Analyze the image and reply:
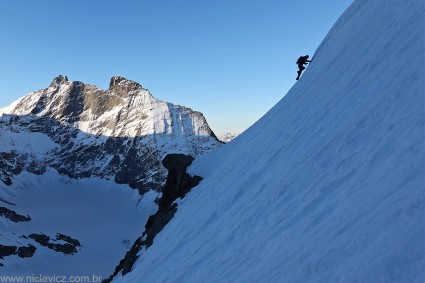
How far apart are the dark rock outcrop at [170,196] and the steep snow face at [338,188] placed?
333 inches

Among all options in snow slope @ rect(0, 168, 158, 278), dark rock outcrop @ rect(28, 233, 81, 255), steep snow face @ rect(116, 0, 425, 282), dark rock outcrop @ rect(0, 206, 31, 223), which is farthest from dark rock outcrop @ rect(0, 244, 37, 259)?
steep snow face @ rect(116, 0, 425, 282)

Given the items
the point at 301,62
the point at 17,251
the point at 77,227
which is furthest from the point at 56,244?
the point at 301,62

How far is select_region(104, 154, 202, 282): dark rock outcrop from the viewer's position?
2730 cm

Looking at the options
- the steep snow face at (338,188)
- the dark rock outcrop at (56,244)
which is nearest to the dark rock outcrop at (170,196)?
the steep snow face at (338,188)

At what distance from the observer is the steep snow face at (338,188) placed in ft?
18.1

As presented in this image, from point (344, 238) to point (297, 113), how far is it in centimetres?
1164

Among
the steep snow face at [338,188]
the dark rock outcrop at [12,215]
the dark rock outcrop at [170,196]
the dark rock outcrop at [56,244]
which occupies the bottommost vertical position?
the steep snow face at [338,188]

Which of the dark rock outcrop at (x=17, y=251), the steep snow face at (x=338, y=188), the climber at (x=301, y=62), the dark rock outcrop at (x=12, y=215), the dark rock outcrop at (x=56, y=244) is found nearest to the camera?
the steep snow face at (x=338, y=188)

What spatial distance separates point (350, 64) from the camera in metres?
15.5

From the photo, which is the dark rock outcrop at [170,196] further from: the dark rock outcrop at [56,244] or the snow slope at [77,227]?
the dark rock outcrop at [56,244]

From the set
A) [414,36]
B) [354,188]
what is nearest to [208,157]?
[414,36]

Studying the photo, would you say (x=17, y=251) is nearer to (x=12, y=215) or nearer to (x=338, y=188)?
(x=12, y=215)

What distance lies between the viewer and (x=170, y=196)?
33.4m

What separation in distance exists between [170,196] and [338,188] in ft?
87.7
